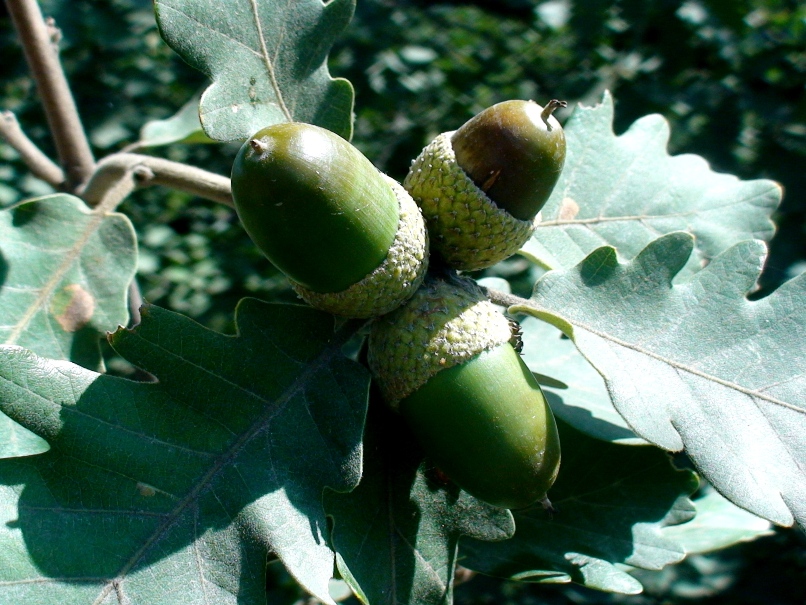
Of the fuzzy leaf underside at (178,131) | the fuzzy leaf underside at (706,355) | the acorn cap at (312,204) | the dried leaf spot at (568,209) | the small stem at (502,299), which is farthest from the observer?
the fuzzy leaf underside at (178,131)

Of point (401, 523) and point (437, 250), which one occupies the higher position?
point (437, 250)

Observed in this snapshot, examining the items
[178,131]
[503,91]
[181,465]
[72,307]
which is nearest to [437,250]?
[181,465]

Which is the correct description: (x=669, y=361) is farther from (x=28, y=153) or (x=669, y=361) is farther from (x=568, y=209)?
(x=28, y=153)

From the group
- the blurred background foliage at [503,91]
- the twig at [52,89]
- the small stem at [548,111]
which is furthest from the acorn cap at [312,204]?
the blurred background foliage at [503,91]

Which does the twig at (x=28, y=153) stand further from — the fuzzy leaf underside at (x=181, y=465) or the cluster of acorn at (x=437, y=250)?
the cluster of acorn at (x=437, y=250)

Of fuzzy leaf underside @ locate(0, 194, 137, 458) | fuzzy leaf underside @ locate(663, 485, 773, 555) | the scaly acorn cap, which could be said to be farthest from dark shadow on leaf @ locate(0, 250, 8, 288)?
fuzzy leaf underside @ locate(663, 485, 773, 555)

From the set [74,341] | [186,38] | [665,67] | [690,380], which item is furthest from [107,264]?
[665,67]

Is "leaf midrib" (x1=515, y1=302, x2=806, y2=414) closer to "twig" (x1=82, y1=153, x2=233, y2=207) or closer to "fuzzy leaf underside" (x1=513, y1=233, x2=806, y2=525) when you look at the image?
"fuzzy leaf underside" (x1=513, y1=233, x2=806, y2=525)
